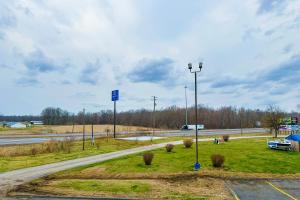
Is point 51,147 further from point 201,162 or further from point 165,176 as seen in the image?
point 165,176

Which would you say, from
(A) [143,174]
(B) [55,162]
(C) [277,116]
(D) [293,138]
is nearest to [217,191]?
(A) [143,174]

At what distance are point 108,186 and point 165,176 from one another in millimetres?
4346

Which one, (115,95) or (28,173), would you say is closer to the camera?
(28,173)

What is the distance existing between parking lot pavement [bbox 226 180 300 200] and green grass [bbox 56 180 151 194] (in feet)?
14.9

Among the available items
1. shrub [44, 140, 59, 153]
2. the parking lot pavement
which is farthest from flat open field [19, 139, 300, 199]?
shrub [44, 140, 59, 153]

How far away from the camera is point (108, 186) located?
16.6 meters

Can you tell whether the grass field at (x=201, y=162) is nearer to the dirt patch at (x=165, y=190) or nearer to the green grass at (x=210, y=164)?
the green grass at (x=210, y=164)

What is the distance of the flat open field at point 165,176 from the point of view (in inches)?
611

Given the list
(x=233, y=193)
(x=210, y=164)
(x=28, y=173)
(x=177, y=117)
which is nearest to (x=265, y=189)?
(x=233, y=193)

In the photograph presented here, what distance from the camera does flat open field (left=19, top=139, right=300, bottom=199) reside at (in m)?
15.5

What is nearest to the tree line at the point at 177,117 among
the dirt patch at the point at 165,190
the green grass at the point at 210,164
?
the green grass at the point at 210,164

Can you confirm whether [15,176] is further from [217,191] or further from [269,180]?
[269,180]

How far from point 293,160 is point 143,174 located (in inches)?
516

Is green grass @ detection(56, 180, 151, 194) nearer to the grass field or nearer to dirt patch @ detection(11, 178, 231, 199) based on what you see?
dirt patch @ detection(11, 178, 231, 199)
